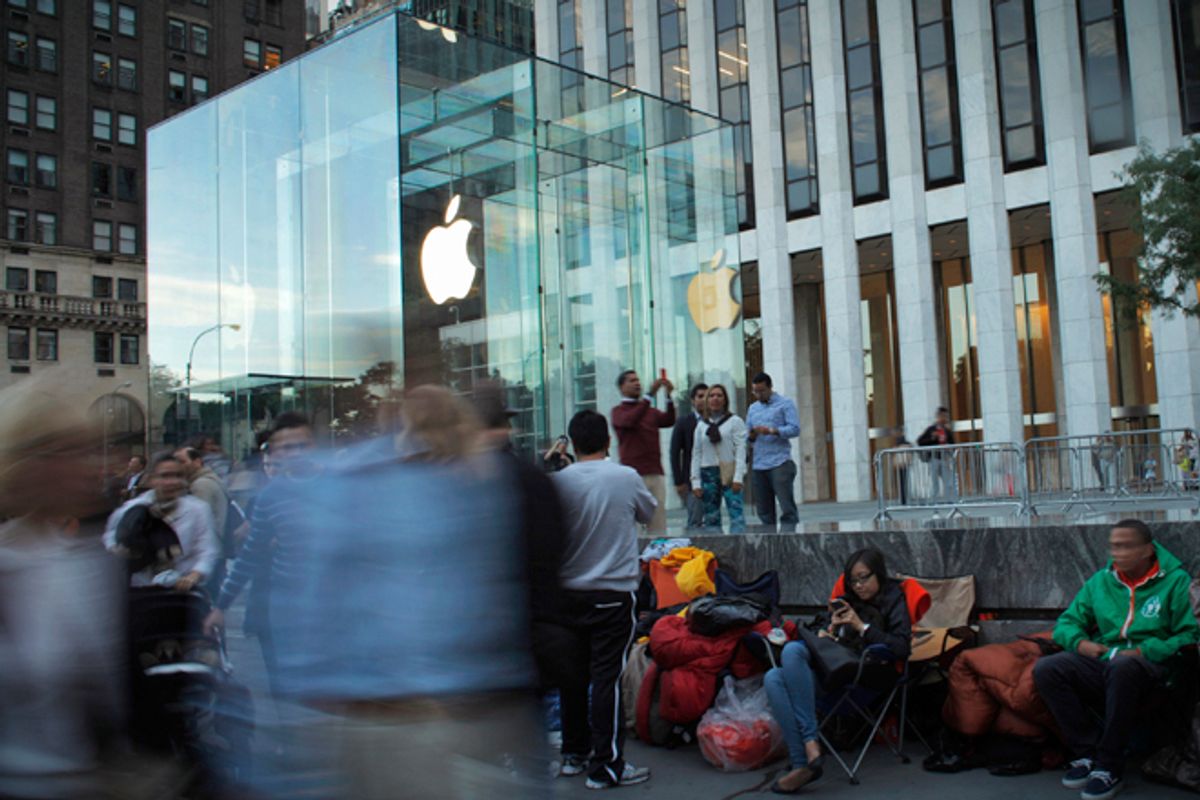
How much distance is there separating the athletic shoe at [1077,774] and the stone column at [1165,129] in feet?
78.8

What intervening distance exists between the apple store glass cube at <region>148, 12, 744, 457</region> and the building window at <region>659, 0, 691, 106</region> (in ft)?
55.9

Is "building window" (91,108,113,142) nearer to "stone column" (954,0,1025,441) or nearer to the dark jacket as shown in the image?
"stone column" (954,0,1025,441)

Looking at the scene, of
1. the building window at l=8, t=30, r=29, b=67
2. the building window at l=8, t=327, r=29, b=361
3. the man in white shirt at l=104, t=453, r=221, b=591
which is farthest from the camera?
the building window at l=8, t=30, r=29, b=67

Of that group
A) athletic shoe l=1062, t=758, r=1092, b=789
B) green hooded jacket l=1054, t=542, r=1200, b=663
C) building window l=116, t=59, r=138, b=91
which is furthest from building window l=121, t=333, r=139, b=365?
athletic shoe l=1062, t=758, r=1092, b=789

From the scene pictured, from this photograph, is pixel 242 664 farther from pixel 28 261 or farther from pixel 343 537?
pixel 28 261

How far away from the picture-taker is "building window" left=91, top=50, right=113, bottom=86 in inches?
2547

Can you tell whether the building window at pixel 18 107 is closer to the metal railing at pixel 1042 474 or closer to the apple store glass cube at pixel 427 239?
the apple store glass cube at pixel 427 239

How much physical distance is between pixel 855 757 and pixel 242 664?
4.37 meters

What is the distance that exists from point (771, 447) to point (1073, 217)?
19.9 m

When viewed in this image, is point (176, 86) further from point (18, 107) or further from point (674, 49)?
point (674, 49)

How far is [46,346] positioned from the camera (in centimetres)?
6103

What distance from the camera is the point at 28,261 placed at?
2391 inches

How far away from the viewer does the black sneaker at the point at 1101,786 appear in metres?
5.96

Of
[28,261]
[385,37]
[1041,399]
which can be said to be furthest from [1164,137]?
[28,261]
